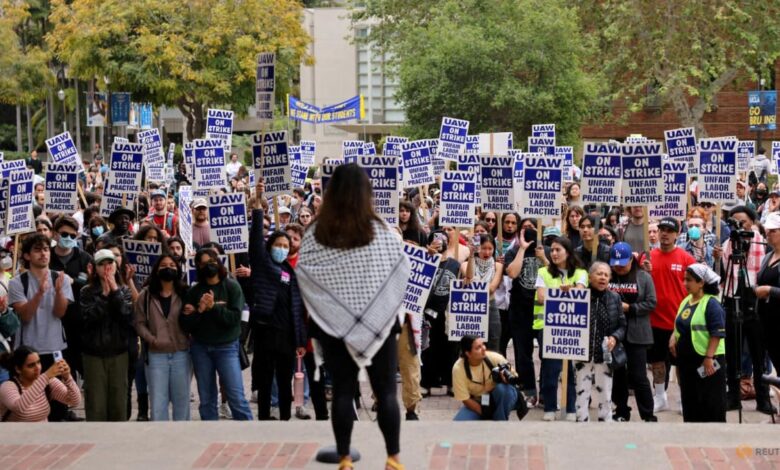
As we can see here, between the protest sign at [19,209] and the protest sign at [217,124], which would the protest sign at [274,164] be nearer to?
the protest sign at [19,209]

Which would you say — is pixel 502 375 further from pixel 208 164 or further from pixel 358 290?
pixel 208 164

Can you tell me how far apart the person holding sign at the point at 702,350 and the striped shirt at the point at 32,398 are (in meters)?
4.83

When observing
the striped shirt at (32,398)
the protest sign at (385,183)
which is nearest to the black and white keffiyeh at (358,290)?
the striped shirt at (32,398)

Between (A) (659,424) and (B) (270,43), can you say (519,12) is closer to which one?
(B) (270,43)

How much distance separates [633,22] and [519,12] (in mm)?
5698

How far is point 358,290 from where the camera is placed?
7.05 meters

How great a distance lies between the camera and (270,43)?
1564 inches

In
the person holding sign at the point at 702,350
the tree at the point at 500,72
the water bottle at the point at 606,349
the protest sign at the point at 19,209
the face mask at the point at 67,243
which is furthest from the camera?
the tree at the point at 500,72

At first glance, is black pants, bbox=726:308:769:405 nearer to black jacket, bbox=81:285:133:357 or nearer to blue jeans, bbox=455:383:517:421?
blue jeans, bbox=455:383:517:421

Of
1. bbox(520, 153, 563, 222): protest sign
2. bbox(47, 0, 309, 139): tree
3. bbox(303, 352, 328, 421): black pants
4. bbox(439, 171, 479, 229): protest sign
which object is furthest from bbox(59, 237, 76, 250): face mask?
bbox(47, 0, 309, 139): tree

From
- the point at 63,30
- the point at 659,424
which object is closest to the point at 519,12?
the point at 63,30

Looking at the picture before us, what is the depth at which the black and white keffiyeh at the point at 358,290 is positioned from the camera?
7.04 meters

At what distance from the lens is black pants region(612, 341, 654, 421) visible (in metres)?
11.4

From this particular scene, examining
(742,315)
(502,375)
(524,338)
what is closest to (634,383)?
(742,315)
